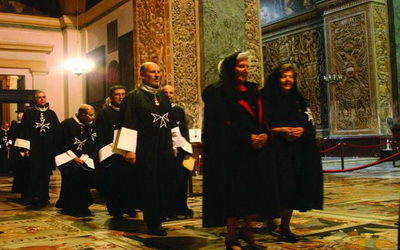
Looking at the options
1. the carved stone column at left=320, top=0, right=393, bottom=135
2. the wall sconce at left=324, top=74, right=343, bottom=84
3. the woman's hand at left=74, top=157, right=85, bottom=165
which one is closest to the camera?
the woman's hand at left=74, top=157, right=85, bottom=165

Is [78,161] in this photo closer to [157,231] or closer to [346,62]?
[157,231]

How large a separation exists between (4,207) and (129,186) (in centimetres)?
291

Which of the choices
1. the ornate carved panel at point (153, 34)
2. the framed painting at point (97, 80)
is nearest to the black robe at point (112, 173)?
the ornate carved panel at point (153, 34)

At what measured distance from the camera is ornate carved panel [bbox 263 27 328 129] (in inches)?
749

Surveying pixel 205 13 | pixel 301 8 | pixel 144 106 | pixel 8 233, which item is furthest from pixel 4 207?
pixel 301 8

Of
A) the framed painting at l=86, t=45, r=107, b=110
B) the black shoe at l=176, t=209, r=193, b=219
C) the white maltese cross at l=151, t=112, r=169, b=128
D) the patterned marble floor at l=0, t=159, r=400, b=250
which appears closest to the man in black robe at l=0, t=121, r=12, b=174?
the framed painting at l=86, t=45, r=107, b=110

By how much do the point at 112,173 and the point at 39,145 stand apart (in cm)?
223

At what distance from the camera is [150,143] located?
4.79 meters

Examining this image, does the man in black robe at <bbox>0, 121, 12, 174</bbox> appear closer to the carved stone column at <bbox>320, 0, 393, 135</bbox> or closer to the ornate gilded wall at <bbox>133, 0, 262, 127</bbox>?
the ornate gilded wall at <bbox>133, 0, 262, 127</bbox>

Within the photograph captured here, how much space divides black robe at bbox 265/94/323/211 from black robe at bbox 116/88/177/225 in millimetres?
1176

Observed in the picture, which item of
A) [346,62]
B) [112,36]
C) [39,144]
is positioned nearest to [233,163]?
[39,144]

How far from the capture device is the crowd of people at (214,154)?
373cm

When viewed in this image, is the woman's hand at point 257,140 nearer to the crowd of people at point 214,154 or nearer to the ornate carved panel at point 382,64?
the crowd of people at point 214,154

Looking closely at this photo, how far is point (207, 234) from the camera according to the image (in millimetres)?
4539
